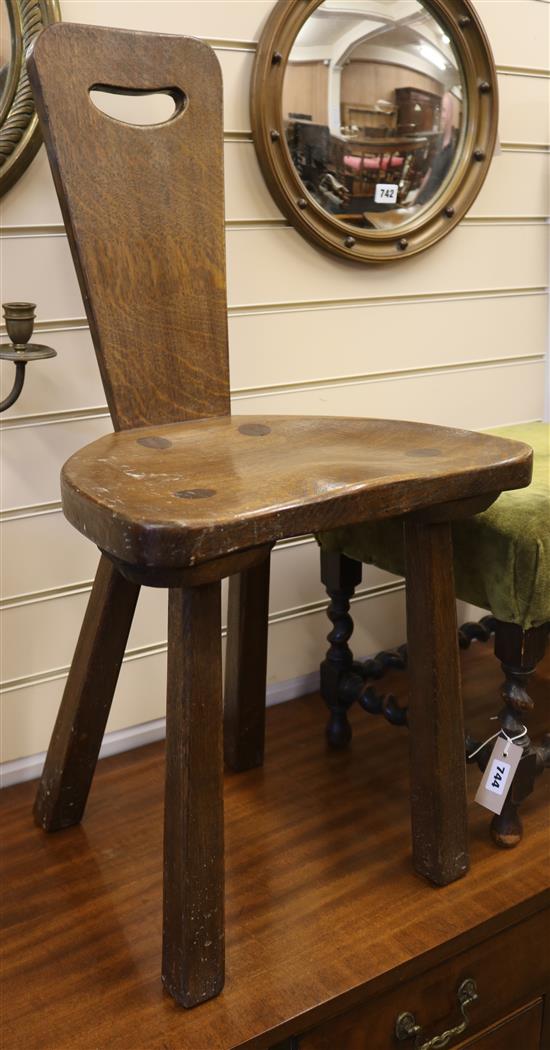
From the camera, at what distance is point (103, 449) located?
1098mm

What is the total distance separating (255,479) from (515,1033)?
0.79m

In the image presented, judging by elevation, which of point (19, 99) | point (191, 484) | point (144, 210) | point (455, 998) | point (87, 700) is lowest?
point (455, 998)

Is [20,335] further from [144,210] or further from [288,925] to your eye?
[288,925]

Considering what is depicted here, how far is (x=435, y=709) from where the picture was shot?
1103 millimetres

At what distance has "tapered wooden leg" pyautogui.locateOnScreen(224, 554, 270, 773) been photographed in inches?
52.6

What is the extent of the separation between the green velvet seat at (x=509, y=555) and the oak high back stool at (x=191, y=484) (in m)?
0.07

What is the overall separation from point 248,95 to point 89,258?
0.42 metres

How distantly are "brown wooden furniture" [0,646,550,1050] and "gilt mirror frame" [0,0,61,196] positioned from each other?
88cm

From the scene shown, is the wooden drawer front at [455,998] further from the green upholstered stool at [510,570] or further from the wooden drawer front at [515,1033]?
the green upholstered stool at [510,570]

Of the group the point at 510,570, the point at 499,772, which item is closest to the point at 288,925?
the point at 499,772

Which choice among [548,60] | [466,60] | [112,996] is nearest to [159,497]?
[112,996]

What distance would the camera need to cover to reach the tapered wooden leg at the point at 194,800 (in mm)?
918

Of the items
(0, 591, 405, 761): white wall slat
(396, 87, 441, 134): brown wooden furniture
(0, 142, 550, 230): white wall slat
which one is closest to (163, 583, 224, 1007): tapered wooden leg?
(0, 591, 405, 761): white wall slat

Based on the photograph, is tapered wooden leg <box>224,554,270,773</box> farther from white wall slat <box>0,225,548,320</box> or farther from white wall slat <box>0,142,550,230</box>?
white wall slat <box>0,142,550,230</box>
